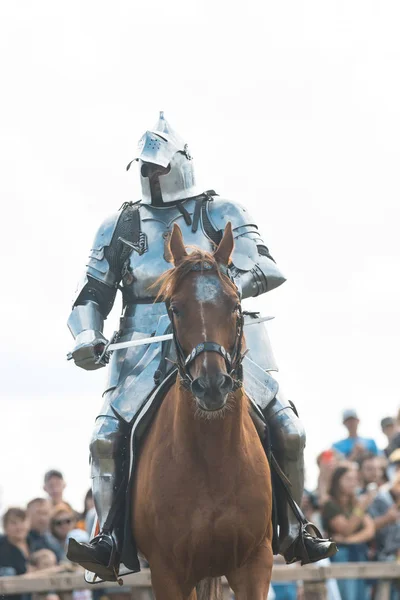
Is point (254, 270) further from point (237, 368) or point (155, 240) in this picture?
point (237, 368)

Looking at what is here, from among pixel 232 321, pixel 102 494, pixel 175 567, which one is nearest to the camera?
pixel 232 321

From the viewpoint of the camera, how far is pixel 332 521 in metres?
13.9

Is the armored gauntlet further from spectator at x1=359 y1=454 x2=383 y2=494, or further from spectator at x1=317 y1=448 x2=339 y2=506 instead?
spectator at x1=359 y1=454 x2=383 y2=494

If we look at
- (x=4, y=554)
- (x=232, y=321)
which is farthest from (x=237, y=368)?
(x=4, y=554)

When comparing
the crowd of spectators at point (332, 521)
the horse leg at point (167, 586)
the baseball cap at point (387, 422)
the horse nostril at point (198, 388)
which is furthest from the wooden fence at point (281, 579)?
the horse nostril at point (198, 388)

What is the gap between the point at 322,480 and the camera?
1488 centimetres

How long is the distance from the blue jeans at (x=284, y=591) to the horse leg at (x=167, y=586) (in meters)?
5.02

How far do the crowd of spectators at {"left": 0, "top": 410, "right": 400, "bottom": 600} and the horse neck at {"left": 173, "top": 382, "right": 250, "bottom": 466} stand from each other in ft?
13.9

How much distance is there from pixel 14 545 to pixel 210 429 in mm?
4707

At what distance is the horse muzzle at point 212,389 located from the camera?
7898 mm

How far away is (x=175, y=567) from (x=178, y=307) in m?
1.76

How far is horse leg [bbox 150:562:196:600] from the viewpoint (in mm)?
8820

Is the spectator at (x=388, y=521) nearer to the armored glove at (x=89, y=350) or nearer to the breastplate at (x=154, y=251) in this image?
the breastplate at (x=154, y=251)

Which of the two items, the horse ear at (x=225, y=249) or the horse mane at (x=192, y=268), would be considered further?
the horse ear at (x=225, y=249)
